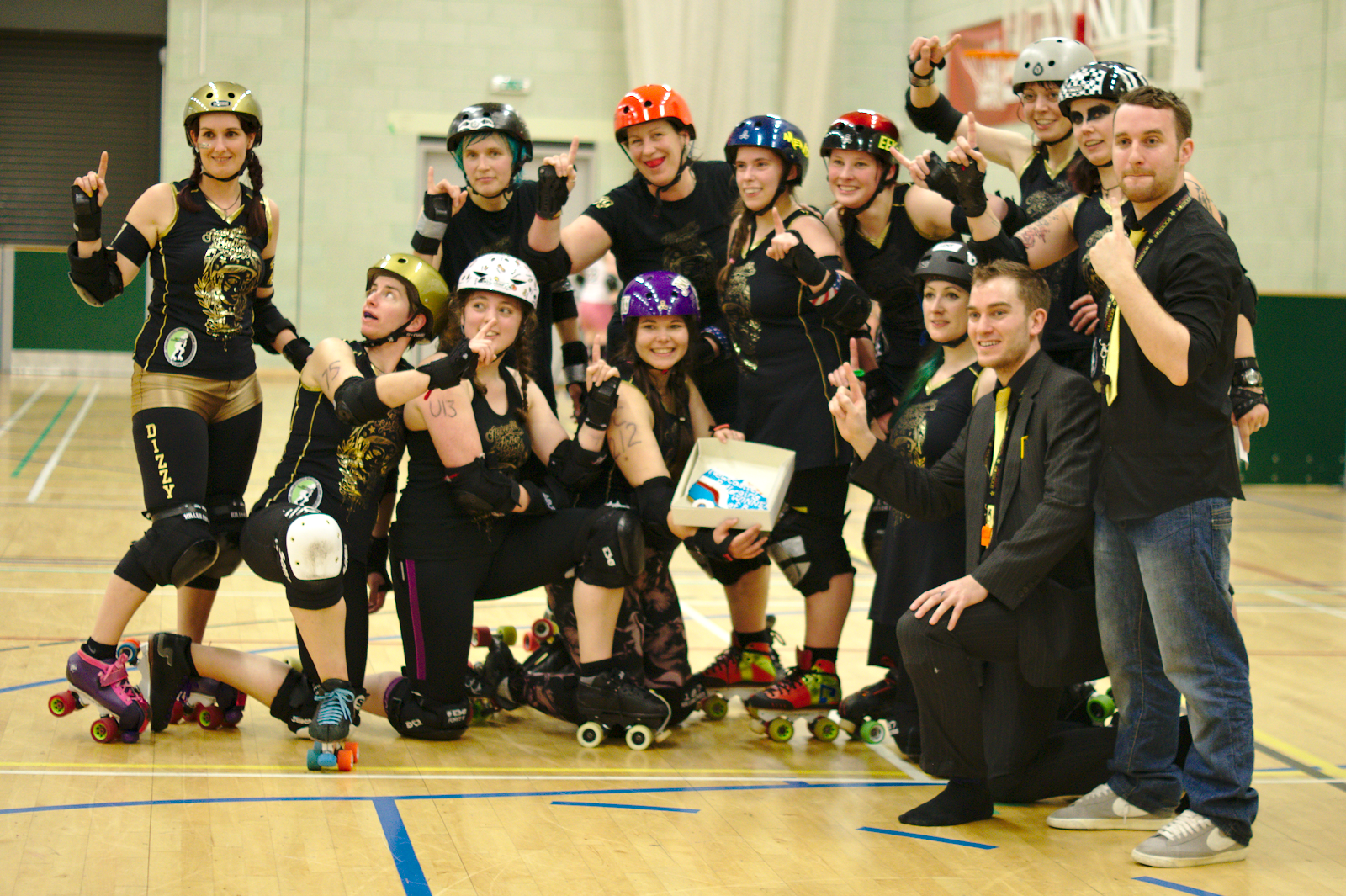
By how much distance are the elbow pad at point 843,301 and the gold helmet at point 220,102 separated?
5.70 ft

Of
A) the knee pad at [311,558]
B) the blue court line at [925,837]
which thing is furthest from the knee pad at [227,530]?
the blue court line at [925,837]

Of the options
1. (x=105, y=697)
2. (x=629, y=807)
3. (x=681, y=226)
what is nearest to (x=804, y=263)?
(x=681, y=226)

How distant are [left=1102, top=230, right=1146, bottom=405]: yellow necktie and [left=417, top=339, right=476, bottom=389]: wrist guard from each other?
167 centimetres

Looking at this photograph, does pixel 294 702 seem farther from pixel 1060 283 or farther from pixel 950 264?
pixel 1060 283

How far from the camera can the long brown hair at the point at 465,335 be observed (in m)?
3.95

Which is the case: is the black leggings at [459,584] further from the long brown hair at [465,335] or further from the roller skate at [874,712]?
the roller skate at [874,712]

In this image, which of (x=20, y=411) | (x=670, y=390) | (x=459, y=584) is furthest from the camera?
(x=20, y=411)

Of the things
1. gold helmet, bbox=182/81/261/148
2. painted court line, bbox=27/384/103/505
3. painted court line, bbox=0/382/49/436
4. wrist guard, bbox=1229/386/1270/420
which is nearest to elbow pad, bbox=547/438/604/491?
gold helmet, bbox=182/81/261/148

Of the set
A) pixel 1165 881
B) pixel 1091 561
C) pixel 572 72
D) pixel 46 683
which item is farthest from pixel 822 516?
pixel 572 72

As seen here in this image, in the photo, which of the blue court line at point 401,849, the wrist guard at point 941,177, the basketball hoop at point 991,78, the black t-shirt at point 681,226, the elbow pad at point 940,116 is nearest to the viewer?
the blue court line at point 401,849

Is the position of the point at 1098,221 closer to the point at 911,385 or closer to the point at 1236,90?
the point at 911,385

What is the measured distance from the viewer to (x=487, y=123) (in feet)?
13.9

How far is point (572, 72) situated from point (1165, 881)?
13487mm

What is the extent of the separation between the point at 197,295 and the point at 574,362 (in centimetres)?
142
